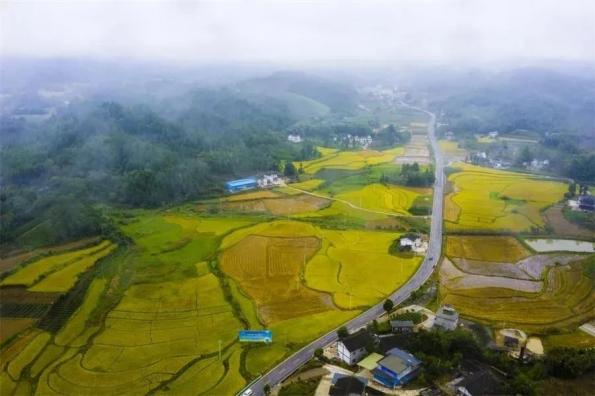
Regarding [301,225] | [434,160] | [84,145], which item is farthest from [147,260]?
[434,160]

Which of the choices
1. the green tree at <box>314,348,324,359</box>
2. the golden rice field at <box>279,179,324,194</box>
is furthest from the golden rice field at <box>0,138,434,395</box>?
the golden rice field at <box>279,179,324,194</box>

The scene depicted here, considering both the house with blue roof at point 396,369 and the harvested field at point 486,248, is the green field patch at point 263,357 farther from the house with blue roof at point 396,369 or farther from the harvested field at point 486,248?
the harvested field at point 486,248

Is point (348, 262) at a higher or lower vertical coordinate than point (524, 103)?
lower

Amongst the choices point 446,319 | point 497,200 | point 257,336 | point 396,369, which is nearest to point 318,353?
point 257,336

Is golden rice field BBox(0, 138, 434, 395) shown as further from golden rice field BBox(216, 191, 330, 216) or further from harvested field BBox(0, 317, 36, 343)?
golden rice field BBox(216, 191, 330, 216)

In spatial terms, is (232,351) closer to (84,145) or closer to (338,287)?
(338,287)

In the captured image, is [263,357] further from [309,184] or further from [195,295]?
[309,184]

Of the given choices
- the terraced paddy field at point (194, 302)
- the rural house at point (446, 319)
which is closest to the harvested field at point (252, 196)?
the terraced paddy field at point (194, 302)
